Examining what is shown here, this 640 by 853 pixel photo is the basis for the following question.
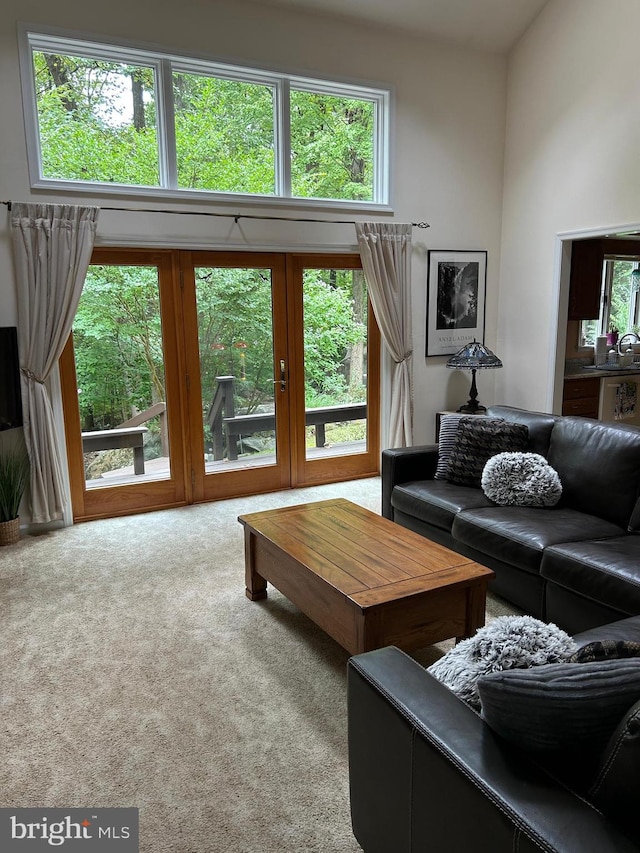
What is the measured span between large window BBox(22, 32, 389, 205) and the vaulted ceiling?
0.51 m

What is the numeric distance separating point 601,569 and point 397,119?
422 centimetres

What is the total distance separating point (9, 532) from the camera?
418cm

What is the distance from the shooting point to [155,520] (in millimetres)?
4680

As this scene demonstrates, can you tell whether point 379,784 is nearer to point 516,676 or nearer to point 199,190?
point 516,676

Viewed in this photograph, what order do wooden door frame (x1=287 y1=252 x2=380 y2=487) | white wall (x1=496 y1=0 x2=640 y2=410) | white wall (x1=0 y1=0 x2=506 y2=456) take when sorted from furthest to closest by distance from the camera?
wooden door frame (x1=287 y1=252 x2=380 y2=487)
white wall (x1=496 y1=0 x2=640 y2=410)
white wall (x1=0 y1=0 x2=506 y2=456)

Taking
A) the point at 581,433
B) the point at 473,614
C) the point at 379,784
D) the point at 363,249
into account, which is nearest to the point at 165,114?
the point at 363,249

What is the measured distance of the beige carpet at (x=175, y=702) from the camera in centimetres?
195

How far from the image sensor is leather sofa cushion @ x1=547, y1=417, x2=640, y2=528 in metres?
3.17

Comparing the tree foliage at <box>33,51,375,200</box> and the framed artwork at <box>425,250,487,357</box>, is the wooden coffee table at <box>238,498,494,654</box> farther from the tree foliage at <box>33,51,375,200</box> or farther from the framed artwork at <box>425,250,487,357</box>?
the framed artwork at <box>425,250,487,357</box>

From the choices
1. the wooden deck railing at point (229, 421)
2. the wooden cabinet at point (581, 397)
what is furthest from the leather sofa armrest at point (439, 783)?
the wooden cabinet at point (581, 397)

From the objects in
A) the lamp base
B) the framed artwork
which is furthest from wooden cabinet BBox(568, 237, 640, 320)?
the lamp base

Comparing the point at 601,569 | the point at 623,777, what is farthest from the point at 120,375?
the point at 623,777

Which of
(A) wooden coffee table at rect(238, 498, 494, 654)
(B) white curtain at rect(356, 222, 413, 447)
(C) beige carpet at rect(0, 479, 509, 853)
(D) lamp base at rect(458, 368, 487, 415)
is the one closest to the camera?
(C) beige carpet at rect(0, 479, 509, 853)

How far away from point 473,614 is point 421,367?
3474mm
